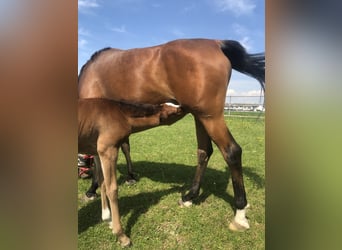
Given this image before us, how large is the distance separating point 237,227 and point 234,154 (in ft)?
1.86

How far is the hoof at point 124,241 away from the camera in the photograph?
1818mm

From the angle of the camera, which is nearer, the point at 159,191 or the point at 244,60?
the point at 244,60

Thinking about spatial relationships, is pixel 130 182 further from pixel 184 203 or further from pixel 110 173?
pixel 110 173

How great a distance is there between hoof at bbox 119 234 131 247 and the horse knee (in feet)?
3.16

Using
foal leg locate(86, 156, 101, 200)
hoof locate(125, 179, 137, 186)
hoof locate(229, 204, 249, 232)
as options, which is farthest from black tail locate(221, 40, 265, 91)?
hoof locate(125, 179, 137, 186)

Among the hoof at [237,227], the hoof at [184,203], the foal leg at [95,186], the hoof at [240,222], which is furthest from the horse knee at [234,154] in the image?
the foal leg at [95,186]

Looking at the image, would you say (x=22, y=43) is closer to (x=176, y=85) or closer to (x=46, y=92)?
(x=46, y=92)

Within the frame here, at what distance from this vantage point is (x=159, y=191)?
119 inches

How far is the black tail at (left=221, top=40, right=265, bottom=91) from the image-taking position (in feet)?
7.27

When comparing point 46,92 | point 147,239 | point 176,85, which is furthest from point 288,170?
point 176,85

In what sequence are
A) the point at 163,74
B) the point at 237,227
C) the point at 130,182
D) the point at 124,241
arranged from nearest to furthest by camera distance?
the point at 124,241, the point at 237,227, the point at 163,74, the point at 130,182

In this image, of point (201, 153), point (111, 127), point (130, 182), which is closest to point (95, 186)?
point (111, 127)

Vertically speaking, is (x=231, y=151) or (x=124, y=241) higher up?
(x=231, y=151)

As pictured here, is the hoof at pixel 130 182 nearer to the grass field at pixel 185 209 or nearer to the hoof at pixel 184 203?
the grass field at pixel 185 209
